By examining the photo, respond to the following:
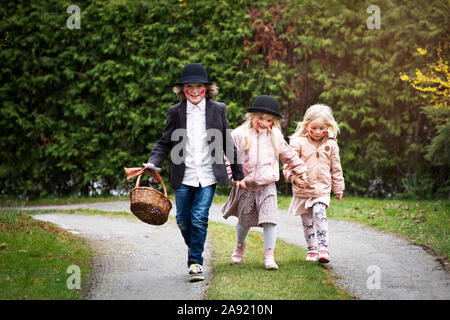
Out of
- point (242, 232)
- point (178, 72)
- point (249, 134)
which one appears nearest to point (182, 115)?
point (249, 134)

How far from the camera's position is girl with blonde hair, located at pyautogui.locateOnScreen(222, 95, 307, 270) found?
5.42 meters

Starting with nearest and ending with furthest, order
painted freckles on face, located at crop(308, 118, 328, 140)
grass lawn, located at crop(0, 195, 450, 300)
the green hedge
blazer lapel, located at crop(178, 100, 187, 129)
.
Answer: grass lawn, located at crop(0, 195, 450, 300)
blazer lapel, located at crop(178, 100, 187, 129)
painted freckles on face, located at crop(308, 118, 328, 140)
the green hedge

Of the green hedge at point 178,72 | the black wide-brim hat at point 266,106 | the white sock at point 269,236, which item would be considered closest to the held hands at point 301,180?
the white sock at point 269,236

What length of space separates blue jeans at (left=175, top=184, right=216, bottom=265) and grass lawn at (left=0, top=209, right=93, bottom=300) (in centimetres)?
101

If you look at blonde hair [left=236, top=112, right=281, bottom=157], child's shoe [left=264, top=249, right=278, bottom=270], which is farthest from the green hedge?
child's shoe [left=264, top=249, right=278, bottom=270]

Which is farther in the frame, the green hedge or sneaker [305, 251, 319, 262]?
the green hedge

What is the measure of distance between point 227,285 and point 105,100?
7262mm

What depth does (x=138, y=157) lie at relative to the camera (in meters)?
11.2

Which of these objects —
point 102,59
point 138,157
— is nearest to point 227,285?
point 138,157

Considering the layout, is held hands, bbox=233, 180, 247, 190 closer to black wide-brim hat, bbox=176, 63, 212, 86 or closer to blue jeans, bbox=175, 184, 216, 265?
blue jeans, bbox=175, 184, 216, 265

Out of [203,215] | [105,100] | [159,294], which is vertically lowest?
[159,294]

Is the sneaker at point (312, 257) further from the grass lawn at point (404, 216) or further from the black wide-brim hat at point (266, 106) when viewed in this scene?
the black wide-brim hat at point (266, 106)

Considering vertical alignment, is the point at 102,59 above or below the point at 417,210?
above

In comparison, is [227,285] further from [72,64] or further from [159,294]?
[72,64]
